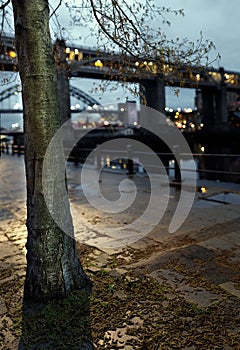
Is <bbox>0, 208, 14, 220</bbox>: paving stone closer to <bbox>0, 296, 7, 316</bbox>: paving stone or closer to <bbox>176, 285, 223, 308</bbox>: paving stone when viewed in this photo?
<bbox>0, 296, 7, 316</bbox>: paving stone

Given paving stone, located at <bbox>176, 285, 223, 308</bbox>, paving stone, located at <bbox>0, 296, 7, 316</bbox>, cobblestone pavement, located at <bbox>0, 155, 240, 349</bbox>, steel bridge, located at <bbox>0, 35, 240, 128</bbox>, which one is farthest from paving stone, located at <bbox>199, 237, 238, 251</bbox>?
paving stone, located at <bbox>0, 296, 7, 316</bbox>

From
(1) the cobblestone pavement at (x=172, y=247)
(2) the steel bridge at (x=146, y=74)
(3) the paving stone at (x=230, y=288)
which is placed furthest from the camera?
(2) the steel bridge at (x=146, y=74)

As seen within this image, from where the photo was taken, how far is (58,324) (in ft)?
9.51

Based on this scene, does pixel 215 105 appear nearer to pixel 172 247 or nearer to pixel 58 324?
pixel 172 247

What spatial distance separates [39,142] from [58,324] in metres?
1.81

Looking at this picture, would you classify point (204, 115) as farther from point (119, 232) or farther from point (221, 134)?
point (119, 232)

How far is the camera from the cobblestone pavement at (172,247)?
3499 mm

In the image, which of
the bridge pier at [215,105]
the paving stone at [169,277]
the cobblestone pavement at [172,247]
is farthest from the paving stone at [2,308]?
the bridge pier at [215,105]

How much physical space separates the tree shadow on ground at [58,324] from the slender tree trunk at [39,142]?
136 millimetres

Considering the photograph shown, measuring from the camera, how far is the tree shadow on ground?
2.66 m

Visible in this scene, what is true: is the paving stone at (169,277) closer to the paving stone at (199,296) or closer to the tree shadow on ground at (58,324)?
the paving stone at (199,296)

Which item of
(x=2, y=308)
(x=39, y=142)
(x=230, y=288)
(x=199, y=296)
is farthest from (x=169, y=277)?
(x=39, y=142)

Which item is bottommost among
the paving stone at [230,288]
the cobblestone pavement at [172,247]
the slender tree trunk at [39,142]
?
the paving stone at [230,288]

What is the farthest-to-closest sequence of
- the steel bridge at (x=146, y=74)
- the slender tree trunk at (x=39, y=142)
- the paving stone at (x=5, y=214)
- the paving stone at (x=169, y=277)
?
the paving stone at (x=5, y=214), the steel bridge at (x=146, y=74), the paving stone at (x=169, y=277), the slender tree trunk at (x=39, y=142)
